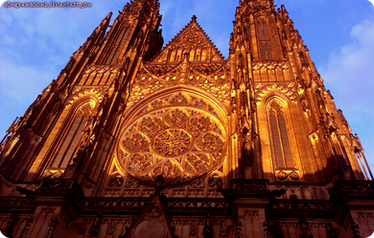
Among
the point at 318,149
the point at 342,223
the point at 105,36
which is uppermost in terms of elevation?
the point at 105,36

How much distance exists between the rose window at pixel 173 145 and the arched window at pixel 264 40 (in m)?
7.74

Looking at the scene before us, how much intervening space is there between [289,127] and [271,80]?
13.7 ft

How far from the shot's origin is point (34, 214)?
39.2 feet

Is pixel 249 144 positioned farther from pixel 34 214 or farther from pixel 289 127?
pixel 34 214

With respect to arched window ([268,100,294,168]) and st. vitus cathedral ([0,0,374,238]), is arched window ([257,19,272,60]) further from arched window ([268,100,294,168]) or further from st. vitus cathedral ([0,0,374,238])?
arched window ([268,100,294,168])

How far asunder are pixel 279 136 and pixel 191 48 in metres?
11.0

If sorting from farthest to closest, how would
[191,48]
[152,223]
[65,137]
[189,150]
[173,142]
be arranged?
1. [191,48]
2. [65,137]
3. [173,142]
4. [189,150]
5. [152,223]

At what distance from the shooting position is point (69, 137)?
58.9 ft

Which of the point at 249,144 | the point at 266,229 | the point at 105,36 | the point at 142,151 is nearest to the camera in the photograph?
the point at 266,229

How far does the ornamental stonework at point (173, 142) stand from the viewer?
15.6m

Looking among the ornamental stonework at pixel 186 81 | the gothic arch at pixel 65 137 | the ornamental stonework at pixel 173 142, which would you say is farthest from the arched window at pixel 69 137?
the ornamental stonework at pixel 186 81

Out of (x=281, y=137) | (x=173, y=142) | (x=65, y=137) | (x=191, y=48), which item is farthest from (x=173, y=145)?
(x=191, y=48)

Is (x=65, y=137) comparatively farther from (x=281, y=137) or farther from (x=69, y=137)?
(x=281, y=137)

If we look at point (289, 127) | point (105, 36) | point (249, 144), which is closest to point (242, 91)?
point (289, 127)
